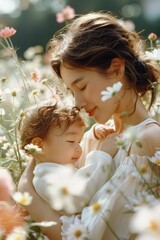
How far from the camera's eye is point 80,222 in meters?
1.65

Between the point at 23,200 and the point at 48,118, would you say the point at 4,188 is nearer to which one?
the point at 23,200

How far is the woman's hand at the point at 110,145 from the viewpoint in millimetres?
1820

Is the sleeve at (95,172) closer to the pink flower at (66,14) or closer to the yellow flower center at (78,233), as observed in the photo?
the yellow flower center at (78,233)

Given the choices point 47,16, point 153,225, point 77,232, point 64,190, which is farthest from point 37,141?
point 47,16

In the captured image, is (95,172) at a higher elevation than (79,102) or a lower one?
lower

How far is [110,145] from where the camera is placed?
184 centimetres

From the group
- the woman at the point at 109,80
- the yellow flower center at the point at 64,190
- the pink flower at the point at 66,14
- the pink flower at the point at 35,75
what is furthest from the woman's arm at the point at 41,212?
the pink flower at the point at 66,14

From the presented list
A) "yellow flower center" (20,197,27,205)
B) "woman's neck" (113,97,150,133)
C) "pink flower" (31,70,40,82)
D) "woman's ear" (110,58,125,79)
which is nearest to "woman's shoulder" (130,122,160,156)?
"woman's neck" (113,97,150,133)

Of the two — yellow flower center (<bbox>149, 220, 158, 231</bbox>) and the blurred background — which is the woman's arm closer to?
yellow flower center (<bbox>149, 220, 158, 231</bbox>)

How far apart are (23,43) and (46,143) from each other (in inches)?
341

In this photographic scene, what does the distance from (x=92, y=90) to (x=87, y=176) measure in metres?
0.27

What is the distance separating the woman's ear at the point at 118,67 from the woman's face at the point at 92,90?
2cm

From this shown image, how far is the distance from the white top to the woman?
0.03 meters

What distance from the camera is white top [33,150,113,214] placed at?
171 centimetres
